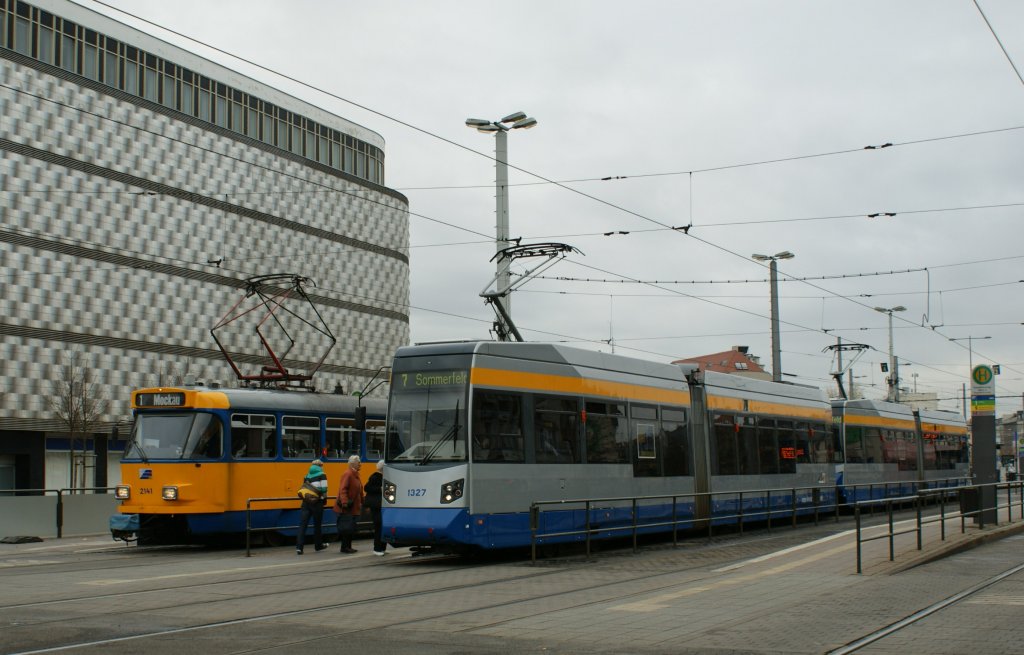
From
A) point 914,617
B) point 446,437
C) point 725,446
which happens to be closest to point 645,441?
point 725,446

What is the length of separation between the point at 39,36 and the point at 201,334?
14.7 metres

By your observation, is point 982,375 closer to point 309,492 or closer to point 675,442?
point 675,442

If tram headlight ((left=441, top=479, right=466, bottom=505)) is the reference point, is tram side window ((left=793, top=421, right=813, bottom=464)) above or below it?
above

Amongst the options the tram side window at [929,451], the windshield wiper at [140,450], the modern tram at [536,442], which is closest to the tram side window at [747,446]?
the modern tram at [536,442]

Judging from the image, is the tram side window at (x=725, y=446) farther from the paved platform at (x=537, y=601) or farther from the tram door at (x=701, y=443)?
the paved platform at (x=537, y=601)

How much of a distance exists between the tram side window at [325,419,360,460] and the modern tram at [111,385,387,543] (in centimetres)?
93

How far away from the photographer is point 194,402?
19984 mm

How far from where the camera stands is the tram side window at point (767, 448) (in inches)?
981

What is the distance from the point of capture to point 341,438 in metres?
22.8

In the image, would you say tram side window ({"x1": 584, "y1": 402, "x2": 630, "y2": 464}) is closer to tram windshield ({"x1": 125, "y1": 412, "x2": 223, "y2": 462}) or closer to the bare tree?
tram windshield ({"x1": 125, "y1": 412, "x2": 223, "y2": 462})

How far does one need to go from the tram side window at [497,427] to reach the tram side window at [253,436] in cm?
590

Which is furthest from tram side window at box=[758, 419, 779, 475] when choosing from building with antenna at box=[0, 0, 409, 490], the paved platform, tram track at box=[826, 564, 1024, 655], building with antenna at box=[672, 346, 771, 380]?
building with antenna at box=[672, 346, 771, 380]

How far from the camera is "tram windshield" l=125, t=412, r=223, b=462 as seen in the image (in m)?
19.9

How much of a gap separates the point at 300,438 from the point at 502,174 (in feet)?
21.6
